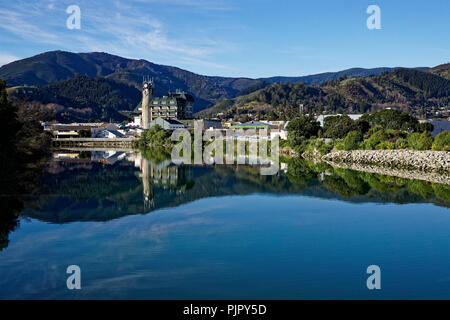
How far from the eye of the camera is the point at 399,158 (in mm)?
28062

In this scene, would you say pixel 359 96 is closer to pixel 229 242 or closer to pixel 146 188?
pixel 146 188

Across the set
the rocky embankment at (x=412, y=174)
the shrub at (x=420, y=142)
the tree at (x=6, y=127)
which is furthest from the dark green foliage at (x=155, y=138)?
the tree at (x=6, y=127)

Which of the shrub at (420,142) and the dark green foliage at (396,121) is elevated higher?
the dark green foliage at (396,121)

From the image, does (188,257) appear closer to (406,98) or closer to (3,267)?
(3,267)

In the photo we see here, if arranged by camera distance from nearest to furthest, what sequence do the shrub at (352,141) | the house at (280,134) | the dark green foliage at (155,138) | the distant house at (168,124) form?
the shrub at (352,141), the house at (280,134), the dark green foliage at (155,138), the distant house at (168,124)

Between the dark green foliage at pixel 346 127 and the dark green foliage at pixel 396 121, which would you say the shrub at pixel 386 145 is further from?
the dark green foliage at pixel 396 121

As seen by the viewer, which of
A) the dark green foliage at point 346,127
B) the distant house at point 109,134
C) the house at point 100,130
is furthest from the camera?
the house at point 100,130

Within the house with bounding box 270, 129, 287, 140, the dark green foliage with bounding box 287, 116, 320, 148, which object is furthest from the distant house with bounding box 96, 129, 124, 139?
the dark green foliage with bounding box 287, 116, 320, 148

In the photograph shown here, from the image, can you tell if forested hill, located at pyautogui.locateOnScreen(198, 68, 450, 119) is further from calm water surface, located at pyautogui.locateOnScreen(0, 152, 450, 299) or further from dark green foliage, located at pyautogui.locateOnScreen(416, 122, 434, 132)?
calm water surface, located at pyautogui.locateOnScreen(0, 152, 450, 299)

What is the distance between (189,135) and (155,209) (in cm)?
3543

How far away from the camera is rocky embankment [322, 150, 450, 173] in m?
24.8

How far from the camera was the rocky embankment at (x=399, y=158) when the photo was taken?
24769 millimetres

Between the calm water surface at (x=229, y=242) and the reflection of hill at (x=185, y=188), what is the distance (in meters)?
0.08

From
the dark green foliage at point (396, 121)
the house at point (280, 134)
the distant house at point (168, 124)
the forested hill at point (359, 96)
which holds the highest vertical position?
the forested hill at point (359, 96)
